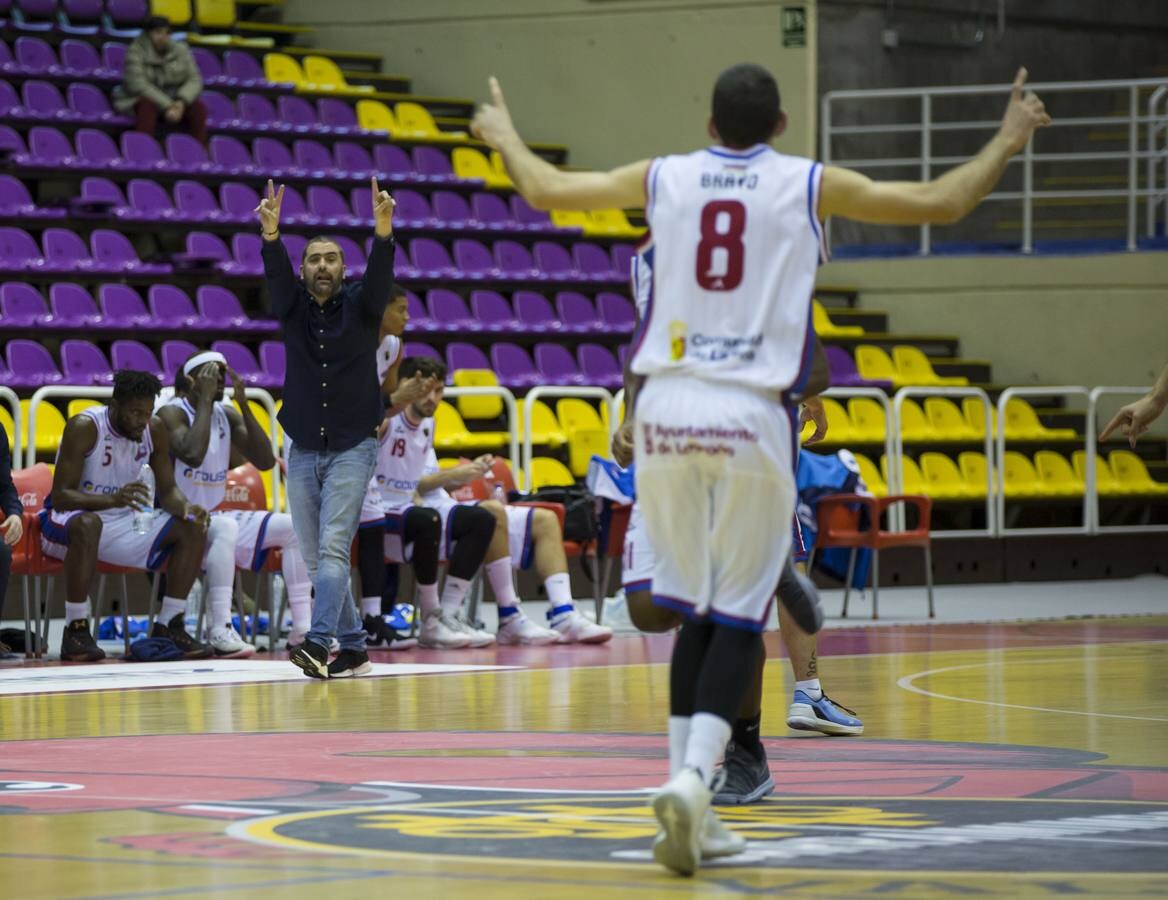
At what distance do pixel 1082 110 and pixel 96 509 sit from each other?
A: 46.3ft

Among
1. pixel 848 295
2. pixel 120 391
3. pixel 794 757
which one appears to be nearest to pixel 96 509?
pixel 120 391

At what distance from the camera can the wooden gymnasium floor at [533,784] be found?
160 inches

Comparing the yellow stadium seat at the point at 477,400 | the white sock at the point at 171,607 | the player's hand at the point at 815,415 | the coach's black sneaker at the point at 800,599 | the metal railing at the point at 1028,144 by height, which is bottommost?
the white sock at the point at 171,607

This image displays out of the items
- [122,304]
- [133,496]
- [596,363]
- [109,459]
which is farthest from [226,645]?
[596,363]

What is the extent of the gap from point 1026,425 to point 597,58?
6.00 metres

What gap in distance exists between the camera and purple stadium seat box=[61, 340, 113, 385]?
14320 millimetres

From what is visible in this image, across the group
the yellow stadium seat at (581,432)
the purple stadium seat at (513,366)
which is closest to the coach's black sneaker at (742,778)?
the yellow stadium seat at (581,432)

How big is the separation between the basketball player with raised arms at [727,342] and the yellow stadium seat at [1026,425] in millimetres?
12586

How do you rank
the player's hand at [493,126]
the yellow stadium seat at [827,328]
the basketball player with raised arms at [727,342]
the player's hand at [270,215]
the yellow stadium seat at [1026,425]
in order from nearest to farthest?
the basketball player with raised arms at [727,342], the player's hand at [493,126], the player's hand at [270,215], the yellow stadium seat at [1026,425], the yellow stadium seat at [827,328]

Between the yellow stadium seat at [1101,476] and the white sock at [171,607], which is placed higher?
the yellow stadium seat at [1101,476]

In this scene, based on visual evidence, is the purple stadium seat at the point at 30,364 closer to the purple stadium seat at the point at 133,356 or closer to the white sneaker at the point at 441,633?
the purple stadium seat at the point at 133,356

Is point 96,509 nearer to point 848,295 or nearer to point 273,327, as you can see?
point 273,327

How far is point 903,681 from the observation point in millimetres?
8859

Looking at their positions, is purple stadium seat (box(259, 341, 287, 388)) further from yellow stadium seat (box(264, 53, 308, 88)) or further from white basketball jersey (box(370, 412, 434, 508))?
yellow stadium seat (box(264, 53, 308, 88))
